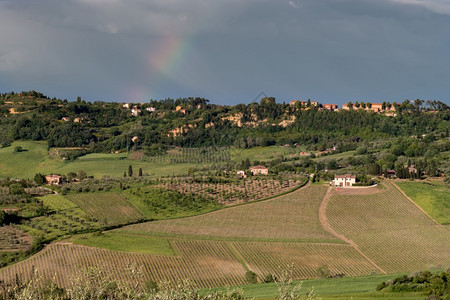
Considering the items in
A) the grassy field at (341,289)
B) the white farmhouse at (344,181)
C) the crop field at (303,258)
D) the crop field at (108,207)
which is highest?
the white farmhouse at (344,181)

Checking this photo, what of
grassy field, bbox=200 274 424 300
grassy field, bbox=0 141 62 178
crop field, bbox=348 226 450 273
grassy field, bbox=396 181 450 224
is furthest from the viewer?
grassy field, bbox=0 141 62 178

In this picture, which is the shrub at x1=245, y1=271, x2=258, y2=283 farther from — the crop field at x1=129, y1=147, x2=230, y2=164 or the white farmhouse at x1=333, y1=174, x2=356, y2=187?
the crop field at x1=129, y1=147, x2=230, y2=164

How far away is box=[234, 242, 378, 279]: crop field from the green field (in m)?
11.0

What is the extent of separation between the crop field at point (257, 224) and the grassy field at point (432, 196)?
18220 mm

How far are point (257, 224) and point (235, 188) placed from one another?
2250 cm

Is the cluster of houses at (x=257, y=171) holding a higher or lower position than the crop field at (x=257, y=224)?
higher

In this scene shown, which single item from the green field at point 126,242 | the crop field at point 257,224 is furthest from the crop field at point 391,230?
the green field at point 126,242

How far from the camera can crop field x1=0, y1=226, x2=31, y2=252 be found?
75.0 meters

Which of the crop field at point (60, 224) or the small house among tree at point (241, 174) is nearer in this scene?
the crop field at point (60, 224)

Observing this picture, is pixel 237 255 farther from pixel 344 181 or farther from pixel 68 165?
pixel 68 165

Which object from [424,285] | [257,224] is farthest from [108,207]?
[424,285]

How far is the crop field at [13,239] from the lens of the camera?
246 ft

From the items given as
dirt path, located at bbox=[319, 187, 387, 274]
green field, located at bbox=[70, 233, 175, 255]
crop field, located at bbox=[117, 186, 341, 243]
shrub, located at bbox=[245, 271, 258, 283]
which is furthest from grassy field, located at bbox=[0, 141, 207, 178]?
shrub, located at bbox=[245, 271, 258, 283]

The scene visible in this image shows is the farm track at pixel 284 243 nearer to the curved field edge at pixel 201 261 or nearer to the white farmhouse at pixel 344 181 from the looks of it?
the curved field edge at pixel 201 261
